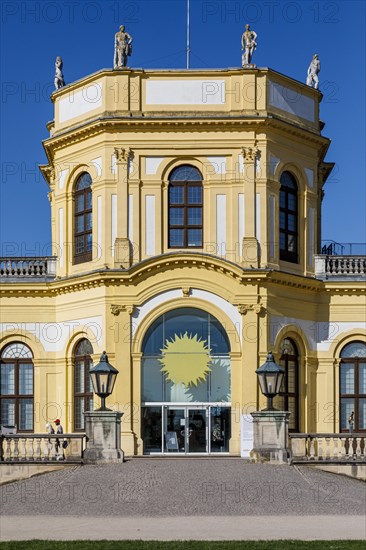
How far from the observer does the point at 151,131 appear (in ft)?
139

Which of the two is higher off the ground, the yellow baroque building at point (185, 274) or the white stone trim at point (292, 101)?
the white stone trim at point (292, 101)

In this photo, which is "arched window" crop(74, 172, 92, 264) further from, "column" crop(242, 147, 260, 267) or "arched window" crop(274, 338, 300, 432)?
"arched window" crop(274, 338, 300, 432)

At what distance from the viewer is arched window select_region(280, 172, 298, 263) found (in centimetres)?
Result: 4375

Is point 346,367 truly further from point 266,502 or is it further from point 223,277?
point 266,502

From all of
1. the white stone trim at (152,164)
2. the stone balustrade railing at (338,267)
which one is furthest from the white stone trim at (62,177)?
the stone balustrade railing at (338,267)

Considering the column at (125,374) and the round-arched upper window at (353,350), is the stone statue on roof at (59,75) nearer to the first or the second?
the column at (125,374)

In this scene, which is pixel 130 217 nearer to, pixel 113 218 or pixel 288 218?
pixel 113 218

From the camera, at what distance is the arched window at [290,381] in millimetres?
42938

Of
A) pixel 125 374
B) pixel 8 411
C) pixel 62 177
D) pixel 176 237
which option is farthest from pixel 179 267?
pixel 8 411

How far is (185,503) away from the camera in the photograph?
91.5 feet

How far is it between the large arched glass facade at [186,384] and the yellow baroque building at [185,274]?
52 millimetres

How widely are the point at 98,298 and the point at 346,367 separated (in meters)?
10.3

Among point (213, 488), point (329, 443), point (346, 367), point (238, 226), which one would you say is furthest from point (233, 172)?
point (213, 488)

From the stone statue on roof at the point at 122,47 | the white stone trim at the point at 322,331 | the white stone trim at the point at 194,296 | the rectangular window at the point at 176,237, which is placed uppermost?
the stone statue on roof at the point at 122,47
